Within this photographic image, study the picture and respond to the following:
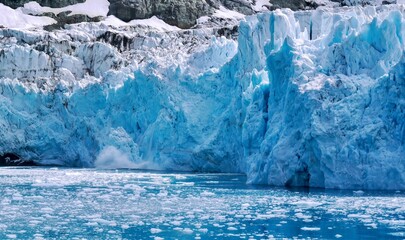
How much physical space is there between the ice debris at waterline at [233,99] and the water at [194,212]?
1093mm

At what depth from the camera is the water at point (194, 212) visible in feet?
34.2

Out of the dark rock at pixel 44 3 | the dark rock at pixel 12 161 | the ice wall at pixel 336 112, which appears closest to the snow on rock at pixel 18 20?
the dark rock at pixel 44 3

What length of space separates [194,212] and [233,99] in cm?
1308

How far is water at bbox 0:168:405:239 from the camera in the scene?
1041 centimetres

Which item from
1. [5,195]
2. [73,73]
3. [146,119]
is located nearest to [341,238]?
[5,195]

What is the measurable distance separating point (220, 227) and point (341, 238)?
6.15 feet

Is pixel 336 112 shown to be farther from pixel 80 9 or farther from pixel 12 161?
pixel 80 9

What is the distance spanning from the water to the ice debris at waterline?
3.59 ft

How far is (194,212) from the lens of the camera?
12773mm

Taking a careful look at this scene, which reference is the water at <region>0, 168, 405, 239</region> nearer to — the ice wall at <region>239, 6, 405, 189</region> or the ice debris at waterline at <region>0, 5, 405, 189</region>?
the ice wall at <region>239, 6, 405, 189</region>

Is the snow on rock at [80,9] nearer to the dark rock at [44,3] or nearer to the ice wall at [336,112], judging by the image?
the dark rock at [44,3]

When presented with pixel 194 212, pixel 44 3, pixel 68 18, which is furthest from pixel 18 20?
pixel 194 212

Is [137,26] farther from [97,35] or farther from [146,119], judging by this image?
[146,119]

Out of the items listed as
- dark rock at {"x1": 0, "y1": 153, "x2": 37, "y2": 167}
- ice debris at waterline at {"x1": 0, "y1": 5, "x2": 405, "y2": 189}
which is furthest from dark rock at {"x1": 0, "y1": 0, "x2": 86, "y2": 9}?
dark rock at {"x1": 0, "y1": 153, "x2": 37, "y2": 167}
